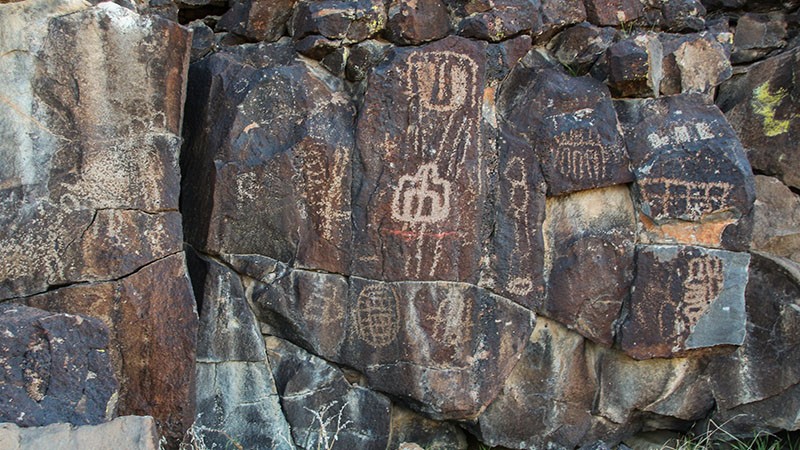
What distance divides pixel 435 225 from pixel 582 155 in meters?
0.79

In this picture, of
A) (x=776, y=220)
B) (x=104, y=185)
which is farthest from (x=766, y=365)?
(x=104, y=185)

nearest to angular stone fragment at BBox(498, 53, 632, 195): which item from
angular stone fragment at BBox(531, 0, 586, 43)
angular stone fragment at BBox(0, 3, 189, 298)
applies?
angular stone fragment at BBox(531, 0, 586, 43)

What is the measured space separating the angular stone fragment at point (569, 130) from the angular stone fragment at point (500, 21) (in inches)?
9.8

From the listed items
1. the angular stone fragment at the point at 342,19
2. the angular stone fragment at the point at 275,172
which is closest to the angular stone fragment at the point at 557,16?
the angular stone fragment at the point at 342,19

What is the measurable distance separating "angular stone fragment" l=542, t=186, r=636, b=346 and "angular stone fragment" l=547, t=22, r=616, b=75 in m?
0.64

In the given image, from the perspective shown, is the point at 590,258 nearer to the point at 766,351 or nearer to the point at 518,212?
the point at 518,212

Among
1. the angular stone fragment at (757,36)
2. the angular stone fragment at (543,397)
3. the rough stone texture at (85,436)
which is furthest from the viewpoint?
the angular stone fragment at (757,36)

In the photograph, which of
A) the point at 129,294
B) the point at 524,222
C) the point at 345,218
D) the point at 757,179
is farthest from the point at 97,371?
the point at 757,179

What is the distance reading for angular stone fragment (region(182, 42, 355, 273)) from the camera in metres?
3.92

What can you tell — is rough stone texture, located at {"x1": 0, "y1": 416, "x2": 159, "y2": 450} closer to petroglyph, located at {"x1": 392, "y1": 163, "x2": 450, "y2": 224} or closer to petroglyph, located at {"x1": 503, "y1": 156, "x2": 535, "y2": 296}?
petroglyph, located at {"x1": 392, "y1": 163, "x2": 450, "y2": 224}

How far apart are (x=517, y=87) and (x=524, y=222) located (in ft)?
2.17

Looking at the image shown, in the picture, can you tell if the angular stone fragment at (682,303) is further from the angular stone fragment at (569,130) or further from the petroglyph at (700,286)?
the angular stone fragment at (569,130)

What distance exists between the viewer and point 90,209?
11.5ft

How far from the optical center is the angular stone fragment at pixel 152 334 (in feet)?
11.5
